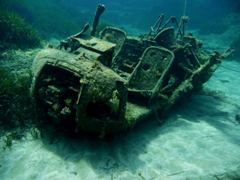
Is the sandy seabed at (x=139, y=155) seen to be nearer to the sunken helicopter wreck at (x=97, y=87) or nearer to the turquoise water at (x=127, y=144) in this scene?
the turquoise water at (x=127, y=144)

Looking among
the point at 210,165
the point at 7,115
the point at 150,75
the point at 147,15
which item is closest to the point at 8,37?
the point at 7,115

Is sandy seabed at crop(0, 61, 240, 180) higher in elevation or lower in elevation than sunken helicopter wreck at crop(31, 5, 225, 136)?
lower

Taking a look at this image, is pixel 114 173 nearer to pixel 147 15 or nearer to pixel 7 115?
pixel 7 115

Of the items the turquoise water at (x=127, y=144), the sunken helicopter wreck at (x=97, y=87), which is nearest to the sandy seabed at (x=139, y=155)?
the turquoise water at (x=127, y=144)

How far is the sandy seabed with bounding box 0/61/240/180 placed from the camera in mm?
5879

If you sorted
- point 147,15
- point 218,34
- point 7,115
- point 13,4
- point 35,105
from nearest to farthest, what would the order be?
point 35,105 < point 7,115 < point 13,4 < point 218,34 < point 147,15

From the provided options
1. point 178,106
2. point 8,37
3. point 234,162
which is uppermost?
point 8,37

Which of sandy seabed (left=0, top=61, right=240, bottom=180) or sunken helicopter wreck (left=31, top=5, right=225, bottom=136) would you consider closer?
sunken helicopter wreck (left=31, top=5, right=225, bottom=136)

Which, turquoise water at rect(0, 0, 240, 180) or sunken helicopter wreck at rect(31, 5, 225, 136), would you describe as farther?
turquoise water at rect(0, 0, 240, 180)

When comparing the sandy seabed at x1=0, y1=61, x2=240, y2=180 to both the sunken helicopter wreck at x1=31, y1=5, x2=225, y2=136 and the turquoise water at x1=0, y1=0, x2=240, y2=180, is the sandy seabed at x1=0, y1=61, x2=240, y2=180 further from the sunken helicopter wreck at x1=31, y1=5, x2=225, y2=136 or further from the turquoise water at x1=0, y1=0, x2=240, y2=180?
the sunken helicopter wreck at x1=31, y1=5, x2=225, y2=136

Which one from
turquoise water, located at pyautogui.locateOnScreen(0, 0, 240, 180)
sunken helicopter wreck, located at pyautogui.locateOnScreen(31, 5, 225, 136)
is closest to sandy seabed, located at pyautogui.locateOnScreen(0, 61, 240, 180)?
turquoise water, located at pyautogui.locateOnScreen(0, 0, 240, 180)

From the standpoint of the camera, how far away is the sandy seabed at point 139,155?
588cm

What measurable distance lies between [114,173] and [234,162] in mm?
2872

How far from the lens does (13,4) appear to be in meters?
21.4
